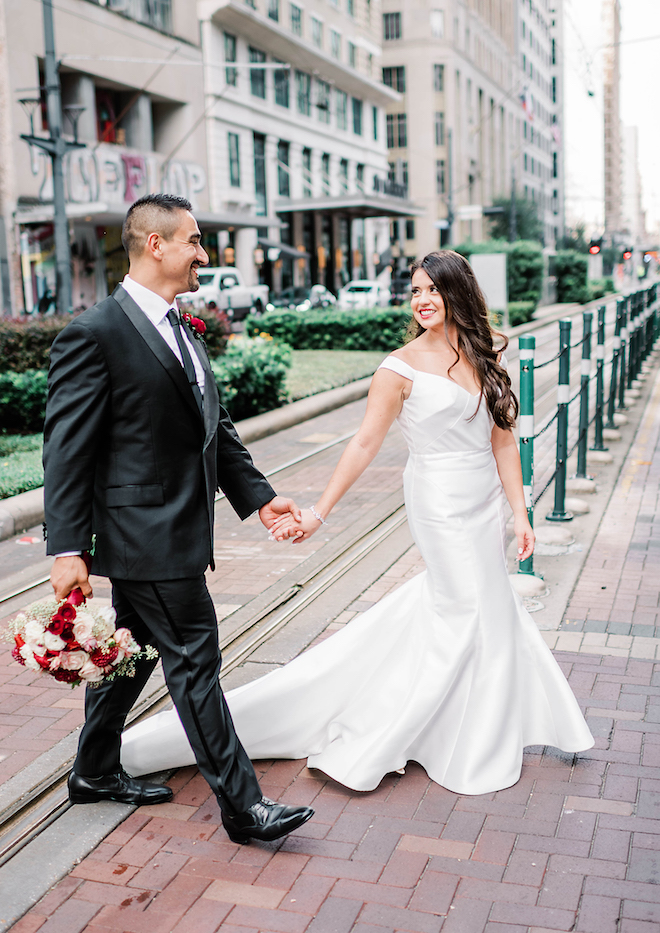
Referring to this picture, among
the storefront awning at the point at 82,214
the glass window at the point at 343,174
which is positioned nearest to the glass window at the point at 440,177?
the glass window at the point at 343,174

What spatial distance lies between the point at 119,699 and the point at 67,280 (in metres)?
16.8

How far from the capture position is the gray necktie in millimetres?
2975

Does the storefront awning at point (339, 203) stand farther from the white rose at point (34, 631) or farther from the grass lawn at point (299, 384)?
the white rose at point (34, 631)

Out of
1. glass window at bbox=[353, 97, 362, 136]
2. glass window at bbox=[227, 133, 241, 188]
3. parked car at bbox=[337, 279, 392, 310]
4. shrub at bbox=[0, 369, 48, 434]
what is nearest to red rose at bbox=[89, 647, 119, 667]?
shrub at bbox=[0, 369, 48, 434]

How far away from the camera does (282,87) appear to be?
45.9 metres

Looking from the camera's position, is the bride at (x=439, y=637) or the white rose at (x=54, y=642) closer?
the white rose at (x=54, y=642)

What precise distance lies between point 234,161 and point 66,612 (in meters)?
40.8

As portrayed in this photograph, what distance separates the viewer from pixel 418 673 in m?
3.55

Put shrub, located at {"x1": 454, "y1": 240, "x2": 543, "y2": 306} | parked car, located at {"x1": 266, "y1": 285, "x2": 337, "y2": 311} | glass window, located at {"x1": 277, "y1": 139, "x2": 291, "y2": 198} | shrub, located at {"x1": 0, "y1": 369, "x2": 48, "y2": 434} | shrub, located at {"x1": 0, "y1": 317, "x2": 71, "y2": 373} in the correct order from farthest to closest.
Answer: glass window, located at {"x1": 277, "y1": 139, "x2": 291, "y2": 198}
parked car, located at {"x1": 266, "y1": 285, "x2": 337, "y2": 311}
shrub, located at {"x1": 454, "y1": 240, "x2": 543, "y2": 306}
shrub, located at {"x1": 0, "y1": 317, "x2": 71, "y2": 373}
shrub, located at {"x1": 0, "y1": 369, "x2": 48, "y2": 434}

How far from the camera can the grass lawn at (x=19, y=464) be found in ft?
27.2

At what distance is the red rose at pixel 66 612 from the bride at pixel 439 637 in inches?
33.7

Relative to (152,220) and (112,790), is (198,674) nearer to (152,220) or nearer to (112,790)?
(112,790)

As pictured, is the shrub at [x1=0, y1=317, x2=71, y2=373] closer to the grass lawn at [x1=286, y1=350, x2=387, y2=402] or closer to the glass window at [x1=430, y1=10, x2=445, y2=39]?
the grass lawn at [x1=286, y1=350, x2=387, y2=402]

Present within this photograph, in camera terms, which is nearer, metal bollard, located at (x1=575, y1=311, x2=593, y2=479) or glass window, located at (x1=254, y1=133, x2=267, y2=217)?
metal bollard, located at (x1=575, y1=311, x2=593, y2=479)
